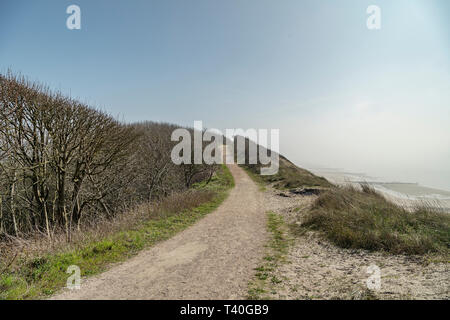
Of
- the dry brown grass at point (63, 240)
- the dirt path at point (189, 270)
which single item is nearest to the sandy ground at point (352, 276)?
the dirt path at point (189, 270)

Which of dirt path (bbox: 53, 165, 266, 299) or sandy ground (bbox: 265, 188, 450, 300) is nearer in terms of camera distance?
sandy ground (bbox: 265, 188, 450, 300)

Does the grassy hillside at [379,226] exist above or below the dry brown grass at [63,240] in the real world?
above

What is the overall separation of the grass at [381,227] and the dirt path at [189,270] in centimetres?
256

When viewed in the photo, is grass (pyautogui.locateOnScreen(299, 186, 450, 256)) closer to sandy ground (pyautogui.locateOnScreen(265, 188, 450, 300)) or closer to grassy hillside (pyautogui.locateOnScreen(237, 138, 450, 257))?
grassy hillside (pyautogui.locateOnScreen(237, 138, 450, 257))

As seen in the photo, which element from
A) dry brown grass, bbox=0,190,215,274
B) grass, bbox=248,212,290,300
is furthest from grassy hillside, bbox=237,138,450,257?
dry brown grass, bbox=0,190,215,274

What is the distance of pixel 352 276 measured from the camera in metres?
4.57

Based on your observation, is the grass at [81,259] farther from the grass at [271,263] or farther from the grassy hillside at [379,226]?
the grassy hillside at [379,226]

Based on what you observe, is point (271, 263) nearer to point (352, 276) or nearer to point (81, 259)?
point (352, 276)

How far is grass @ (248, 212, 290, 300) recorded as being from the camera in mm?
4219

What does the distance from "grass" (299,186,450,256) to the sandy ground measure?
0.43 m

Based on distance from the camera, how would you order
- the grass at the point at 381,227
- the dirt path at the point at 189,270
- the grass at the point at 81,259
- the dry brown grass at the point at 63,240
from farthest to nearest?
the dry brown grass at the point at 63,240, the grass at the point at 381,227, the grass at the point at 81,259, the dirt path at the point at 189,270

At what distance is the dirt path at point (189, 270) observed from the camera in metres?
4.20

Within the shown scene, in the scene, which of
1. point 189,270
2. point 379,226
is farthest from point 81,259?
point 379,226

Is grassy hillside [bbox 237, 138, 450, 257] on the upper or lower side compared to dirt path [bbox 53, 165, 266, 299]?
upper
